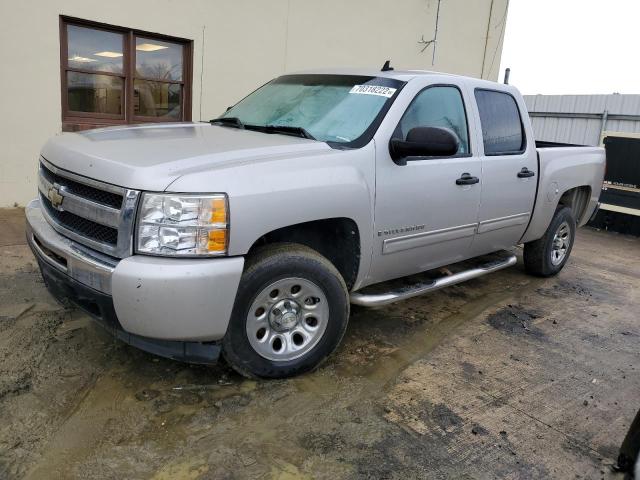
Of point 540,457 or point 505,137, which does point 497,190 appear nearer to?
point 505,137

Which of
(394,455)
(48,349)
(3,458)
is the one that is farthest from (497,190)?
(3,458)

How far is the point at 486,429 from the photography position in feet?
9.99

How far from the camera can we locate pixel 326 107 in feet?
12.9

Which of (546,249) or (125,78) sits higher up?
(125,78)

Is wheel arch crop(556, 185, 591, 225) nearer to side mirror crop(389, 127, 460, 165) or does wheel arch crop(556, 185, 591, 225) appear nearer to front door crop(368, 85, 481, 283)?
front door crop(368, 85, 481, 283)

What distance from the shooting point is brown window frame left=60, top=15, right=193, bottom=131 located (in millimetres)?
7004

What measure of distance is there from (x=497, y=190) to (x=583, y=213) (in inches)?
93.6

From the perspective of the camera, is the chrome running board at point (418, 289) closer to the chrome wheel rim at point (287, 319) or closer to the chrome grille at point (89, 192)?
the chrome wheel rim at point (287, 319)

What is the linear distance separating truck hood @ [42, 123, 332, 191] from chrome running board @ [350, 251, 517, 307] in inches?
41.1

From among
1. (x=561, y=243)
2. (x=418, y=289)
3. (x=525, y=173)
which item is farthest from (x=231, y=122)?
(x=561, y=243)

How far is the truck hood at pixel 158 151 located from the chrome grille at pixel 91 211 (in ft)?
0.18

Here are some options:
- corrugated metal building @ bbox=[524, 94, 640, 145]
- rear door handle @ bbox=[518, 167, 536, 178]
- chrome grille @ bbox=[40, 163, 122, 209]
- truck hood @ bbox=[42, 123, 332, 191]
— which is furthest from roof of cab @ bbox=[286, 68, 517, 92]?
corrugated metal building @ bbox=[524, 94, 640, 145]

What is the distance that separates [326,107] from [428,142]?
0.83 m

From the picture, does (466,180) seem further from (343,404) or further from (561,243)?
(561,243)
